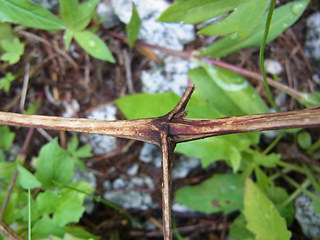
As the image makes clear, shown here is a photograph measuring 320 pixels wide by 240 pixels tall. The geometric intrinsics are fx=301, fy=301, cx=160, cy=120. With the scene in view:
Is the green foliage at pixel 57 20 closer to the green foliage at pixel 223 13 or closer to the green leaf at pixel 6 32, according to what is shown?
the green leaf at pixel 6 32

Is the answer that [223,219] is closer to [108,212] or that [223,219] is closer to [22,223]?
[108,212]

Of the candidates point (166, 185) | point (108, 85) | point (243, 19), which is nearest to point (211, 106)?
point (243, 19)

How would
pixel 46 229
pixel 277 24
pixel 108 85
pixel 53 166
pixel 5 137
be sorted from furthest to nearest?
pixel 108 85 → pixel 5 137 → pixel 277 24 → pixel 53 166 → pixel 46 229

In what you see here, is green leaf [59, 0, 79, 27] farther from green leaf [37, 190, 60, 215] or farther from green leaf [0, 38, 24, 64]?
green leaf [37, 190, 60, 215]

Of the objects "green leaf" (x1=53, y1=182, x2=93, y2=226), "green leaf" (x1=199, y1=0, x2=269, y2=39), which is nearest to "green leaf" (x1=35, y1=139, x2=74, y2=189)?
"green leaf" (x1=53, y1=182, x2=93, y2=226)

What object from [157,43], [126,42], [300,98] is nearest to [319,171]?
[300,98]

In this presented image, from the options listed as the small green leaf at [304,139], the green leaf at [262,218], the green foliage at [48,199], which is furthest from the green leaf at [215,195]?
the green foliage at [48,199]

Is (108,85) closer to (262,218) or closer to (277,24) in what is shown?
(277,24)
